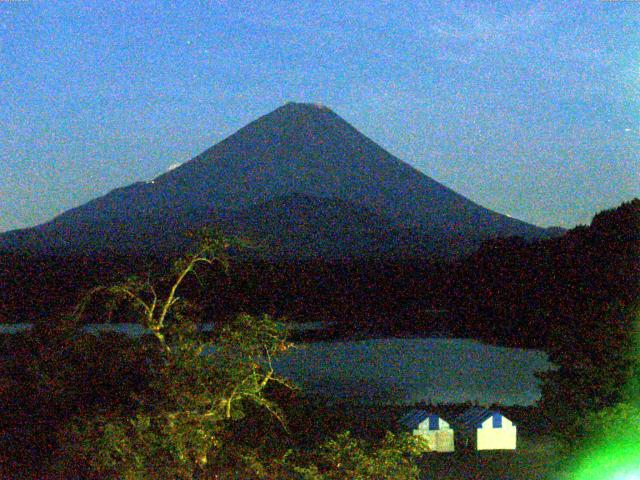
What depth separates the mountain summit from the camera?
211 ft

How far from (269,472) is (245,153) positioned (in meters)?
78.6

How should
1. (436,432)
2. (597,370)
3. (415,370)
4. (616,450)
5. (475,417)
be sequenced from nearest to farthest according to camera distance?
1. (616,450)
2. (597,370)
3. (436,432)
4. (475,417)
5. (415,370)

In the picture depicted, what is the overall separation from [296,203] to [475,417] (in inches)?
2531

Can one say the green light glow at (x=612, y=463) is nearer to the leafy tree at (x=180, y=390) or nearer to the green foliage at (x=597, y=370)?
the green foliage at (x=597, y=370)

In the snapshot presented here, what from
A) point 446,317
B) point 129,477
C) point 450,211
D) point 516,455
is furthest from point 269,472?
point 450,211

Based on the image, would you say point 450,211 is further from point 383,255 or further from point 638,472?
point 638,472

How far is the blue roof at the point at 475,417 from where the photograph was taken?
9.99m

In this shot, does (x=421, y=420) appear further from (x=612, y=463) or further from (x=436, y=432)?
(x=612, y=463)

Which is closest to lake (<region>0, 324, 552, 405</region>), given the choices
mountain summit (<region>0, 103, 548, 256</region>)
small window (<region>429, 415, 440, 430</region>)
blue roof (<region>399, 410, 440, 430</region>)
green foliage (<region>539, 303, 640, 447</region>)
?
blue roof (<region>399, 410, 440, 430</region>)

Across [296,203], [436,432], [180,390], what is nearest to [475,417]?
[436,432]

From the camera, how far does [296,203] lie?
74250mm

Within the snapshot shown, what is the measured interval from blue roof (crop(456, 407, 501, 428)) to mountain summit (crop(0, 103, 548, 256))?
156 ft

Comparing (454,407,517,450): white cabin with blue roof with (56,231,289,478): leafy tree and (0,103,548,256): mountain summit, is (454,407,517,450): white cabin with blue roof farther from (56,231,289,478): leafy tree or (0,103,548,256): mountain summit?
(0,103,548,256): mountain summit

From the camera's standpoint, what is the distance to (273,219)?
7094cm
